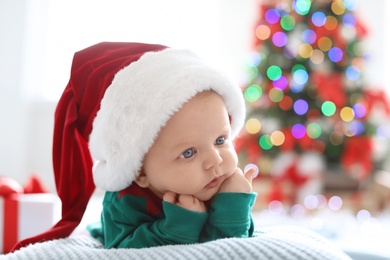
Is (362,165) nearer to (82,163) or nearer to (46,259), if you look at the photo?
(82,163)

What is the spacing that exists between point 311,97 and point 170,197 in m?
2.65

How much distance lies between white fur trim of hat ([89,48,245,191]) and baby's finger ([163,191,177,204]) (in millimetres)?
69

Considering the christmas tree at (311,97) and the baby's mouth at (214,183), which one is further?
the christmas tree at (311,97)

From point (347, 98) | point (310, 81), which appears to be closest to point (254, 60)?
point (310, 81)

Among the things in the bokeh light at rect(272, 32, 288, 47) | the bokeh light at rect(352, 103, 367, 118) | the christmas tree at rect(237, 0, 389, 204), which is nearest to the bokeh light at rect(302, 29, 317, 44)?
the christmas tree at rect(237, 0, 389, 204)

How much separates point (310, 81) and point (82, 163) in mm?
2487

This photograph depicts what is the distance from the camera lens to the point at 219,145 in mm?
1015

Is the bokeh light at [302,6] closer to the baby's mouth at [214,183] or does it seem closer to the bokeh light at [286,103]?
the bokeh light at [286,103]

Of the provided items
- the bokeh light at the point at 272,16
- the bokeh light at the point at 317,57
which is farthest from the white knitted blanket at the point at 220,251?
the bokeh light at the point at 272,16

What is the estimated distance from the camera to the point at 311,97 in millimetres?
3521

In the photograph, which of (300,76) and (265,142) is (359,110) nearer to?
(300,76)

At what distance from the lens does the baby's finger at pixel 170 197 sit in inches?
39.0

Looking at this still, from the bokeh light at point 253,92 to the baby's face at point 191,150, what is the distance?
2.58 metres

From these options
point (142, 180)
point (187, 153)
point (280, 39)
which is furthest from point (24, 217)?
point (280, 39)
